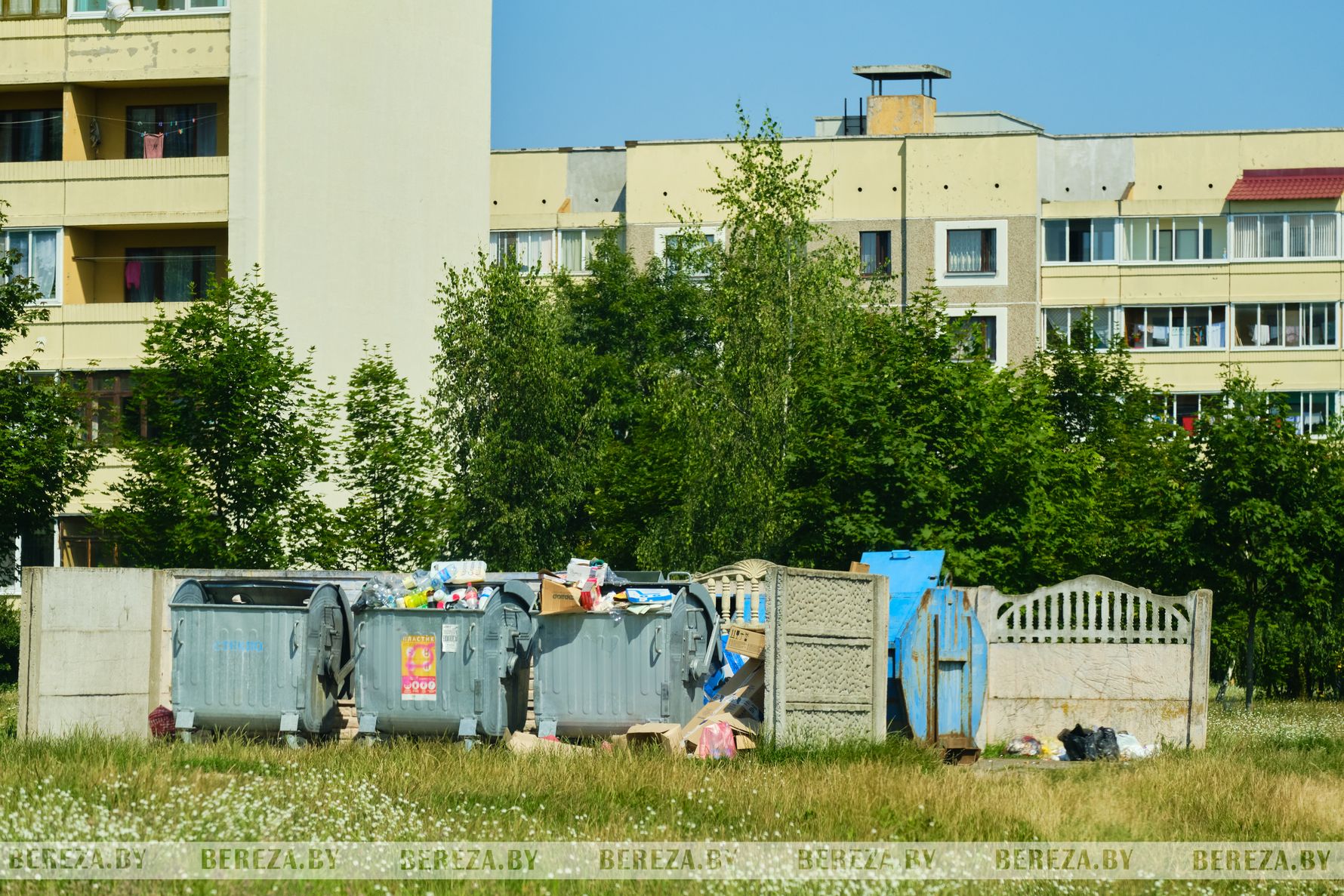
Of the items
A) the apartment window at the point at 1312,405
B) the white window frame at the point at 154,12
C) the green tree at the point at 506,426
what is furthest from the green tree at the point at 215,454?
the apartment window at the point at 1312,405

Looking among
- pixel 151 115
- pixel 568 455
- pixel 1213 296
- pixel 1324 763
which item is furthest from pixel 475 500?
pixel 1213 296

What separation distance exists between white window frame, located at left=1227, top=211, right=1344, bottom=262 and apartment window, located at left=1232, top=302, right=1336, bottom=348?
4.51 ft

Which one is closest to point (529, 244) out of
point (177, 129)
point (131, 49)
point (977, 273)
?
point (977, 273)

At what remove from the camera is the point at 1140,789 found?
40.5ft

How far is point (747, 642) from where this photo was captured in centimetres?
1497

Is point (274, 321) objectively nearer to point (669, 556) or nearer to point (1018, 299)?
Answer: point (669, 556)

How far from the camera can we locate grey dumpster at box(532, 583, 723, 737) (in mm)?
14859

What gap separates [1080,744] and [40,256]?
→ 94.5 ft

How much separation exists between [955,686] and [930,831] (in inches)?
198

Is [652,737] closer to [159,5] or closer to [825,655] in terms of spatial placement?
[825,655]

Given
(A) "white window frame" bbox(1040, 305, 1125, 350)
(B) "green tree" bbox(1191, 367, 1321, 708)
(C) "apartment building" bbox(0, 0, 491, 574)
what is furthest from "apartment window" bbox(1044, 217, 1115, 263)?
(B) "green tree" bbox(1191, 367, 1321, 708)

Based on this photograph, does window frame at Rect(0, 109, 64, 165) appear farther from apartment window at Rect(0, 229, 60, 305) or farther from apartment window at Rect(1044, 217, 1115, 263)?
apartment window at Rect(1044, 217, 1115, 263)

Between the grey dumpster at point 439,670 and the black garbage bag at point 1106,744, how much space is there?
16.9 ft

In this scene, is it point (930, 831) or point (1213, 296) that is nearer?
point (930, 831)
